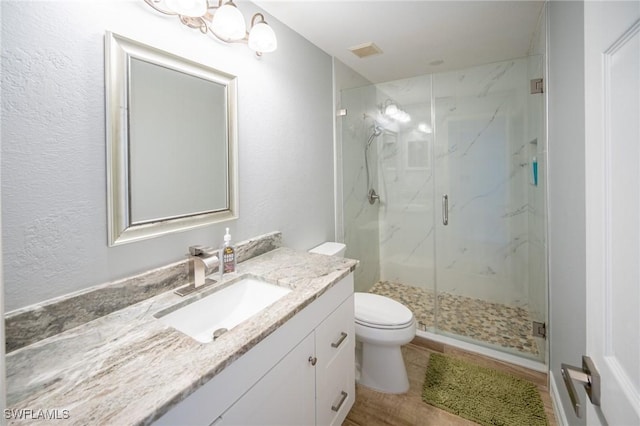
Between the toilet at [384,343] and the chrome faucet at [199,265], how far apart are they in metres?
1.00

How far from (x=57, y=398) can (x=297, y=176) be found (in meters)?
1.53

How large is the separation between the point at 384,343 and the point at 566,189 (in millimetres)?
1232

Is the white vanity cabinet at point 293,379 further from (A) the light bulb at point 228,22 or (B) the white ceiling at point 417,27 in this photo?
(B) the white ceiling at point 417,27

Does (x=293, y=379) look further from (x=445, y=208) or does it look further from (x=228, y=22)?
(x=445, y=208)

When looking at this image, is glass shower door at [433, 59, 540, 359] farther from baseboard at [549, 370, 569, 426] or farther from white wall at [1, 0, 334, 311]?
white wall at [1, 0, 334, 311]

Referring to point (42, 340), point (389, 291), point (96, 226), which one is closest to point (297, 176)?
point (96, 226)

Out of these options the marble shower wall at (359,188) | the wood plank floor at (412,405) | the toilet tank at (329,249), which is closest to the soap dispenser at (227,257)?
the toilet tank at (329,249)

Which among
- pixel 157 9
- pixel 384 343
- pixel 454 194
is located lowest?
pixel 384 343

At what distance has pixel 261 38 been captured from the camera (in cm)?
143

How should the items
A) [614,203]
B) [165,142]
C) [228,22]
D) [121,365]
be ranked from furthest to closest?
[228,22], [165,142], [121,365], [614,203]

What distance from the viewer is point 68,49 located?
896 millimetres

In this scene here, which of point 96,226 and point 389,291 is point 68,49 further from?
point 389,291

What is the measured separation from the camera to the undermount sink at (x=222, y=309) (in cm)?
109

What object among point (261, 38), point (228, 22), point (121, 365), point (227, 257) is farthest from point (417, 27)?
point (121, 365)
